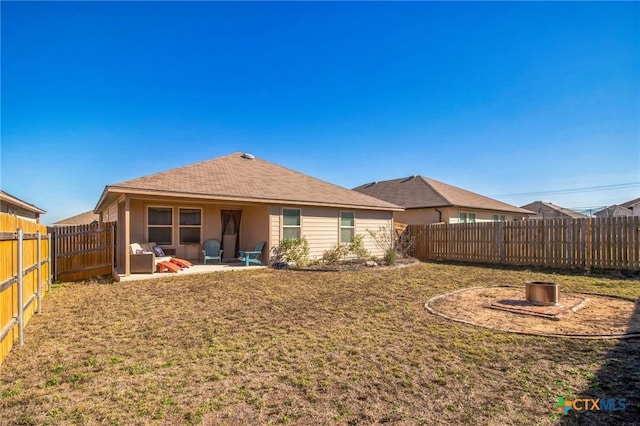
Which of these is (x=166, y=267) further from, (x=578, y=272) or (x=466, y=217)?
(x=466, y=217)

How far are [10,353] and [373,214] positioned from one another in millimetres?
13338

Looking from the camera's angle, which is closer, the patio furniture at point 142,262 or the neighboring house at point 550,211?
the patio furniture at point 142,262

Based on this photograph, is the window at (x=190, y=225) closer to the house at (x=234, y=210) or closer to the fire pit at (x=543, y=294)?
the house at (x=234, y=210)

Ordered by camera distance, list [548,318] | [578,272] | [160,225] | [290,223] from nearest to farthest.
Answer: [548,318], [578,272], [160,225], [290,223]

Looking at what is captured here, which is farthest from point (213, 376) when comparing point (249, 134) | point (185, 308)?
point (249, 134)

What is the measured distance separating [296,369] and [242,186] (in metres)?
10.0

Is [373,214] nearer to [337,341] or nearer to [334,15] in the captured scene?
[334,15]

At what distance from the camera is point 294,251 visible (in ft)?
41.1

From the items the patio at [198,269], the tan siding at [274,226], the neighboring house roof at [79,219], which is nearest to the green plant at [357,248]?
the tan siding at [274,226]

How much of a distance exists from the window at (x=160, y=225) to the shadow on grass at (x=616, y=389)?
12.5 meters

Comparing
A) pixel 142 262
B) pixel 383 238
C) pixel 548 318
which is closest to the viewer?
pixel 548 318

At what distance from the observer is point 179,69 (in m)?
13.0

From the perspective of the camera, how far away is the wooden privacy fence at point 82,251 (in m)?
9.83

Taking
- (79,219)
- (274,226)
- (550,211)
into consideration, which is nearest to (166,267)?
(274,226)
